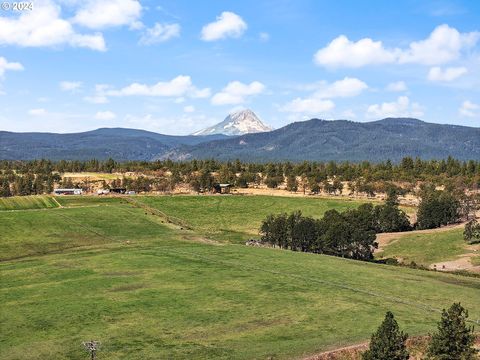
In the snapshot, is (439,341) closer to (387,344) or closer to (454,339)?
(454,339)

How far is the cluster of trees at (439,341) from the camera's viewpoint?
44938 millimetres

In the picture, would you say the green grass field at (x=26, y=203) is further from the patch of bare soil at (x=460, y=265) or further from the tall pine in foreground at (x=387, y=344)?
the tall pine in foreground at (x=387, y=344)

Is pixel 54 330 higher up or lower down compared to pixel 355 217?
lower down

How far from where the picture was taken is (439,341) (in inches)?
1841

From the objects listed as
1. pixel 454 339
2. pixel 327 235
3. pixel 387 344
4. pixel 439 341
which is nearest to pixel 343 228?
pixel 327 235

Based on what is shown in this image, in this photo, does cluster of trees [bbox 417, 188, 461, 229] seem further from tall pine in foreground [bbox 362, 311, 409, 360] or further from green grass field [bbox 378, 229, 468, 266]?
tall pine in foreground [bbox 362, 311, 409, 360]

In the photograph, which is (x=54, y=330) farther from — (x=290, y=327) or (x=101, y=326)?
(x=290, y=327)

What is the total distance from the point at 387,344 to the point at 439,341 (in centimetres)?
557

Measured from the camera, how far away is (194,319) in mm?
68938

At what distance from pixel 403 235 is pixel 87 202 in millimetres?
115522

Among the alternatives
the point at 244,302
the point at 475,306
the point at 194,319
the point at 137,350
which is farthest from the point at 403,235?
the point at 137,350

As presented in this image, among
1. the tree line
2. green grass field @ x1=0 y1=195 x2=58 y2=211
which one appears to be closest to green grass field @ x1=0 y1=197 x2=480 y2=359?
the tree line

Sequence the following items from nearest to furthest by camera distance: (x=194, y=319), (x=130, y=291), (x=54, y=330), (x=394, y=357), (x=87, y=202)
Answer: (x=394, y=357) < (x=54, y=330) < (x=194, y=319) < (x=130, y=291) < (x=87, y=202)

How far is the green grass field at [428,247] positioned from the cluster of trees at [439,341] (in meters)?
75.5
